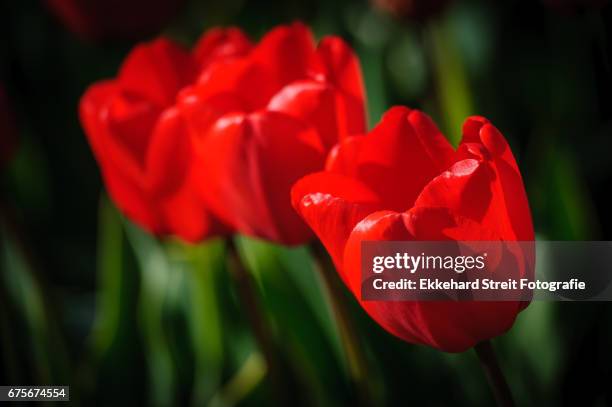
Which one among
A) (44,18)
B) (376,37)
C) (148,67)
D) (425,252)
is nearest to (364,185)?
(425,252)

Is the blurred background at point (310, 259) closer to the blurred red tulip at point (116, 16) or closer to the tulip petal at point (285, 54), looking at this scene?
the blurred red tulip at point (116, 16)

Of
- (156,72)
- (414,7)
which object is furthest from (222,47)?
(414,7)

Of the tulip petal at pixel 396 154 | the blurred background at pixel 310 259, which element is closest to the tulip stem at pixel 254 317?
the blurred background at pixel 310 259

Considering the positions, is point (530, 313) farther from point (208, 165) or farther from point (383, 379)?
point (208, 165)

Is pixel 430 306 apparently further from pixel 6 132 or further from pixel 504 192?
pixel 6 132

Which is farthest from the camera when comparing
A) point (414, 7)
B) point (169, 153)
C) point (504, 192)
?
point (414, 7)
